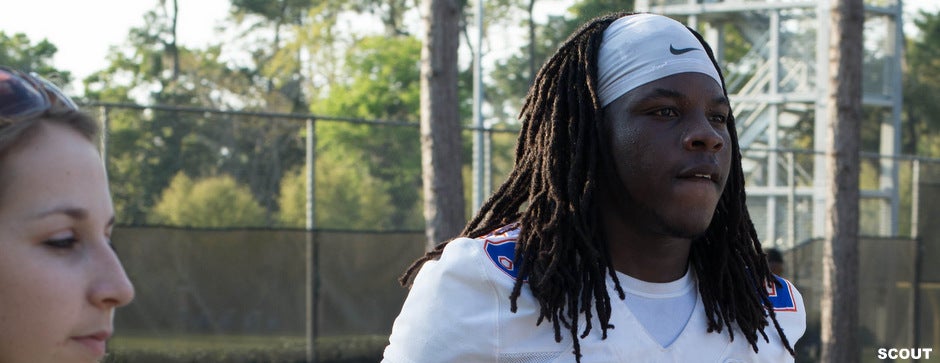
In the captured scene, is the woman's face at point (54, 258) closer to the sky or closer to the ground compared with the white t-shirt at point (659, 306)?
closer to the sky

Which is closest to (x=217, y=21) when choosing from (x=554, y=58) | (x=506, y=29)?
(x=506, y=29)

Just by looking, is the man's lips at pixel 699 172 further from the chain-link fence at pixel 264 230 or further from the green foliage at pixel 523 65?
the green foliage at pixel 523 65

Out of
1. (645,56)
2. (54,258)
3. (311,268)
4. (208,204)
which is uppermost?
(645,56)

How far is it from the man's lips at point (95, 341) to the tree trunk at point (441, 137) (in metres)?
6.86

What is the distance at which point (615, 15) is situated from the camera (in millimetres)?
3225

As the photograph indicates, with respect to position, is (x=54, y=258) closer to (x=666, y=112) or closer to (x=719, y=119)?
(x=666, y=112)

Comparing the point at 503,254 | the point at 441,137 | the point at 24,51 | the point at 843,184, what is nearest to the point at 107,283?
the point at 503,254

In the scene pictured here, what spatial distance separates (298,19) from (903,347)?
38140mm

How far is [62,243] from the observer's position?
1645 mm

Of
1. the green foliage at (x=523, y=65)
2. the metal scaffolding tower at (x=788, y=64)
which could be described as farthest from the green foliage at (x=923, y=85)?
the metal scaffolding tower at (x=788, y=64)

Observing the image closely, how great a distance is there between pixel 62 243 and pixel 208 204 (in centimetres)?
884

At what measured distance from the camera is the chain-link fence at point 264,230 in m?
8.94

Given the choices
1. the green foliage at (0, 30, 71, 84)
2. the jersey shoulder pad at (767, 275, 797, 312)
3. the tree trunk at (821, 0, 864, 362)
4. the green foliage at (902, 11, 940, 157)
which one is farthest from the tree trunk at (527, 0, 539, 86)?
the jersey shoulder pad at (767, 275, 797, 312)

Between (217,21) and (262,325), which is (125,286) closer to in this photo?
(262,325)
